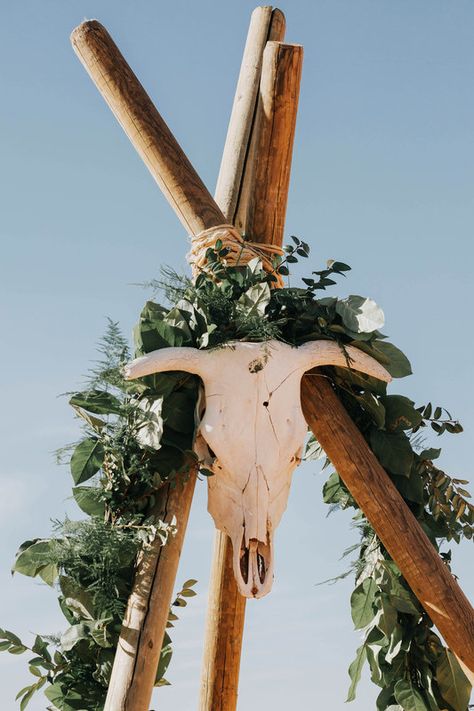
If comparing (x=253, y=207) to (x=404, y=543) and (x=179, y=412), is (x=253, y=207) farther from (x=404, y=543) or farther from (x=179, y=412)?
(x=404, y=543)

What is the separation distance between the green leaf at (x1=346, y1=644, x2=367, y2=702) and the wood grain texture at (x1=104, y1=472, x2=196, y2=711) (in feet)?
2.98

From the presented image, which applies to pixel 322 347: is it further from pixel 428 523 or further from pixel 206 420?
pixel 428 523

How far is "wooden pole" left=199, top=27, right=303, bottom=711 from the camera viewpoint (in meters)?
4.18

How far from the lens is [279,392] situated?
3.57 metres

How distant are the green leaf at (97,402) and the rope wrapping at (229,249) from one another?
67cm

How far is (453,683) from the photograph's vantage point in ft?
12.2

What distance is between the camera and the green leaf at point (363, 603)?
3920 mm

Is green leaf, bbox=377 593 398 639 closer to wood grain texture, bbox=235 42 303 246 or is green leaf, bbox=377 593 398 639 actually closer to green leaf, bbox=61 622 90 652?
green leaf, bbox=61 622 90 652

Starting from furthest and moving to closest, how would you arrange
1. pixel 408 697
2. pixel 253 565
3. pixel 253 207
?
pixel 253 207, pixel 408 697, pixel 253 565

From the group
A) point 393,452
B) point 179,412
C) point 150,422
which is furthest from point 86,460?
point 393,452

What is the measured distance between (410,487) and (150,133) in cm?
166

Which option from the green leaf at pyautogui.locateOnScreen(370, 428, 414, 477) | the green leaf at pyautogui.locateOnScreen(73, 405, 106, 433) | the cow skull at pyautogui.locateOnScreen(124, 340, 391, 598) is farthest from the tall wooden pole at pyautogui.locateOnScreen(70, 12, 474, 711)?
the green leaf at pyautogui.locateOnScreen(73, 405, 106, 433)

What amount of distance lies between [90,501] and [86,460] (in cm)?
14

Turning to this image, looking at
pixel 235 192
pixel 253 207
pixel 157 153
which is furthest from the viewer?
pixel 235 192
